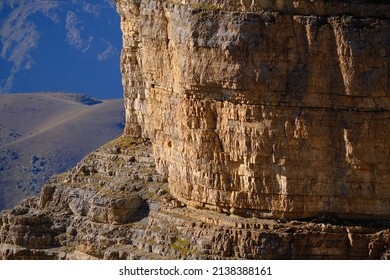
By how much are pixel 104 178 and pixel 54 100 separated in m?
85.8

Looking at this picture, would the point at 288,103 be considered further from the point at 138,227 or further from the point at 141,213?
the point at 141,213

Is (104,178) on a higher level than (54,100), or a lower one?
lower

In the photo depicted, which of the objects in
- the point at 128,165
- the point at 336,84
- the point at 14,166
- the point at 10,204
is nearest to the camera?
the point at 336,84

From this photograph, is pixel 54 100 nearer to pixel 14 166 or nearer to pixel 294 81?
pixel 14 166

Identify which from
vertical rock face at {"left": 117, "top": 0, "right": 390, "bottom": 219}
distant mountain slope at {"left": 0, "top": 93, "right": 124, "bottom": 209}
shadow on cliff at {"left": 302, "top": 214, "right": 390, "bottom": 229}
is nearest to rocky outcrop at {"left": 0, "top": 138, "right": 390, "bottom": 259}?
shadow on cliff at {"left": 302, "top": 214, "right": 390, "bottom": 229}

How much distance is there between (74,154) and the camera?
163m

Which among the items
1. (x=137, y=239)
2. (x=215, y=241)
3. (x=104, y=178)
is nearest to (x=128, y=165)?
(x=104, y=178)

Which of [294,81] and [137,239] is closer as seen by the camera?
[294,81]

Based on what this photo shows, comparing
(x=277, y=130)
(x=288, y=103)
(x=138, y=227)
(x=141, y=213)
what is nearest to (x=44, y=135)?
(x=141, y=213)

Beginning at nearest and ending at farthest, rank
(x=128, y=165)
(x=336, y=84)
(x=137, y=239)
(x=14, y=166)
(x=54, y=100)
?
(x=336, y=84) < (x=137, y=239) < (x=128, y=165) < (x=14, y=166) < (x=54, y=100)

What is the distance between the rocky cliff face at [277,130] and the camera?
80875mm

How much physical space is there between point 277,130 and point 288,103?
3.59ft

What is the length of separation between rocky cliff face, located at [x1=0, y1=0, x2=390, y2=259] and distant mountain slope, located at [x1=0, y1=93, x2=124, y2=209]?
220 feet

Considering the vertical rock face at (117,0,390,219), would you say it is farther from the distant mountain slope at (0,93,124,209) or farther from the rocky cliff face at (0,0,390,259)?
the distant mountain slope at (0,93,124,209)
